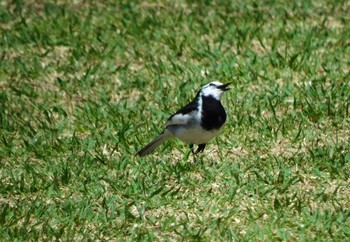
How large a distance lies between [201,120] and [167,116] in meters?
1.36

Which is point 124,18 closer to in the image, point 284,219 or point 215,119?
point 215,119

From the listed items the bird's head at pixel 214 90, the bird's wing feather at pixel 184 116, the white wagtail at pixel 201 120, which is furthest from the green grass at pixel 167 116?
the bird's head at pixel 214 90

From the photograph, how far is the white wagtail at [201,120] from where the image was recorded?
799 centimetres

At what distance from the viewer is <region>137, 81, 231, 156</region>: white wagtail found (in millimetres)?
7988

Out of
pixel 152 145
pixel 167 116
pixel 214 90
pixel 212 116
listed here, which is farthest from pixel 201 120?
pixel 167 116

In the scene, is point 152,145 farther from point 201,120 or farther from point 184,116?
point 201,120

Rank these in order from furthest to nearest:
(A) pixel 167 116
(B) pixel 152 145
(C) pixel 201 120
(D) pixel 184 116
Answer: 1. (A) pixel 167 116
2. (B) pixel 152 145
3. (D) pixel 184 116
4. (C) pixel 201 120

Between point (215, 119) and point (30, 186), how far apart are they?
1594 millimetres

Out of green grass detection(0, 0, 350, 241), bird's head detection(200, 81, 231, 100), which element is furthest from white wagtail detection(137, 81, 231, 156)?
green grass detection(0, 0, 350, 241)

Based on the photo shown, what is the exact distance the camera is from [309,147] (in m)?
8.42

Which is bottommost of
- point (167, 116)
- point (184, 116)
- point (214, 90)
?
point (167, 116)

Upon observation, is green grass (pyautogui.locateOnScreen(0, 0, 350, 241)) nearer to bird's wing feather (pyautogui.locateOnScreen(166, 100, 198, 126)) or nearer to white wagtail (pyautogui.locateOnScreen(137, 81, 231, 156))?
white wagtail (pyautogui.locateOnScreen(137, 81, 231, 156))

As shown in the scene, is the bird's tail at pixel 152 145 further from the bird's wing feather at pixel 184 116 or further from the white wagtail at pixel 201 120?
the bird's wing feather at pixel 184 116

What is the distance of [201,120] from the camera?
7992 millimetres
